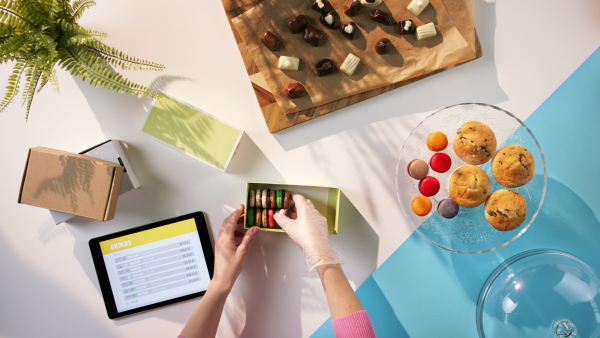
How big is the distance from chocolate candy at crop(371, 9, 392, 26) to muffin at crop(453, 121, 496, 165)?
16.9 inches

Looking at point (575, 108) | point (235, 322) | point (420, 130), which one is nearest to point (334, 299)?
point (235, 322)

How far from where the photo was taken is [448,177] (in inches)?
55.5

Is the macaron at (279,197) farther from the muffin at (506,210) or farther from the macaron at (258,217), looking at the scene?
the muffin at (506,210)

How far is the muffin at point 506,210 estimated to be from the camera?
51.0 inches

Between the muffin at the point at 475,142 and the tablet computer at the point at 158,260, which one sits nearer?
the muffin at the point at 475,142

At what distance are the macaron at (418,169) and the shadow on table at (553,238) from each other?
0.34 m

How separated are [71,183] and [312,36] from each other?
943 mm

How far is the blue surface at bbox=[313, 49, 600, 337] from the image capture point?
4.72 feet

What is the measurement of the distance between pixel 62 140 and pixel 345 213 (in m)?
1.09

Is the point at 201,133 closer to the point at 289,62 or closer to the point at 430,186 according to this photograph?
the point at 289,62

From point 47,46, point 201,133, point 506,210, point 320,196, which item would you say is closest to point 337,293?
point 320,196

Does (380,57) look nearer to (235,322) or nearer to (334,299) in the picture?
(334,299)

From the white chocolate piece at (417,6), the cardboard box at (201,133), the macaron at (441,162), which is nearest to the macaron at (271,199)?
the cardboard box at (201,133)

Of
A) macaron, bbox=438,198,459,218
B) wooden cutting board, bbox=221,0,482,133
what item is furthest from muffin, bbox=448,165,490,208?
wooden cutting board, bbox=221,0,482,133
